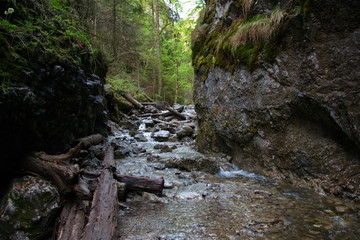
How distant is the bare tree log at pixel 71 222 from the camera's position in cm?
216

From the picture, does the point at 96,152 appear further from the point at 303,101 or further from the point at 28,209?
the point at 303,101

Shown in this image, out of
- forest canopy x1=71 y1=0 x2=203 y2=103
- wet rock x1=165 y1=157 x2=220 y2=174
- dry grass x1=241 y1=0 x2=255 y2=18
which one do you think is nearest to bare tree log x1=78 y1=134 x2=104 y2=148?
wet rock x1=165 y1=157 x2=220 y2=174

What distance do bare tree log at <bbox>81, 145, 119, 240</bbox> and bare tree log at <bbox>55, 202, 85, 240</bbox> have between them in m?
0.15

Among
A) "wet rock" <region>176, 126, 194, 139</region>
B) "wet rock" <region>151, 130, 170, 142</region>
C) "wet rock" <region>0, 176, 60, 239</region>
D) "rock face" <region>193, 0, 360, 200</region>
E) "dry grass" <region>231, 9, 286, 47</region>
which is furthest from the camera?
"wet rock" <region>176, 126, 194, 139</region>

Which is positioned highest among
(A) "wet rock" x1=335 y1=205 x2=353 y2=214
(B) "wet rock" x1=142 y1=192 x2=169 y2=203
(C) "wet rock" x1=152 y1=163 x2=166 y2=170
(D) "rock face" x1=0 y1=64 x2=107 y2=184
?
(D) "rock face" x1=0 y1=64 x2=107 y2=184

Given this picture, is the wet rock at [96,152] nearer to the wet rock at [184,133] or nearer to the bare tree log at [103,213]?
the bare tree log at [103,213]

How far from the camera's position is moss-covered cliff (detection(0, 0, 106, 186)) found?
289cm

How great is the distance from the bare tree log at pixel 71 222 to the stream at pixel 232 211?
0.51 m

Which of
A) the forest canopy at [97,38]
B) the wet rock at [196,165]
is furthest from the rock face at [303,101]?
the forest canopy at [97,38]

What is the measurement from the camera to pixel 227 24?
588 centimetres

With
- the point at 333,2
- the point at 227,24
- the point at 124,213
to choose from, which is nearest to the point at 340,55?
the point at 333,2

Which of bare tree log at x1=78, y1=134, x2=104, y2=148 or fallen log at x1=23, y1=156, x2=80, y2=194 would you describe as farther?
bare tree log at x1=78, y1=134, x2=104, y2=148

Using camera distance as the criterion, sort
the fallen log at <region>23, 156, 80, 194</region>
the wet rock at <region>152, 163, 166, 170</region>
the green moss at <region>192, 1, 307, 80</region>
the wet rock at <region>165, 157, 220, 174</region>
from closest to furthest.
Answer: the fallen log at <region>23, 156, 80, 194</region> → the green moss at <region>192, 1, 307, 80</region> → the wet rock at <region>165, 157, 220, 174</region> → the wet rock at <region>152, 163, 166, 170</region>

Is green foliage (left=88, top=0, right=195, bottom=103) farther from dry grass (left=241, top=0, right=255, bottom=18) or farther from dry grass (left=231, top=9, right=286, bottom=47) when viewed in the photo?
dry grass (left=231, top=9, right=286, bottom=47)
